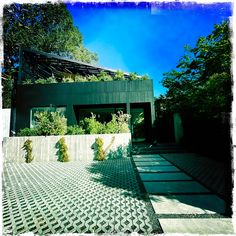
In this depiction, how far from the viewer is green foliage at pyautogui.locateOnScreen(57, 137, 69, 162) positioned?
24.8ft

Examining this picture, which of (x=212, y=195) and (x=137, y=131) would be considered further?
(x=137, y=131)

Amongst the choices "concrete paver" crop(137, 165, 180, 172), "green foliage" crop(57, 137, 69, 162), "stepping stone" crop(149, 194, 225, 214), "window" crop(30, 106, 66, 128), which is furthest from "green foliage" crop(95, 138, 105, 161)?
"window" crop(30, 106, 66, 128)

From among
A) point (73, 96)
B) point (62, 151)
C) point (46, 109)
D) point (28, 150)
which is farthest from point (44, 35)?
point (62, 151)

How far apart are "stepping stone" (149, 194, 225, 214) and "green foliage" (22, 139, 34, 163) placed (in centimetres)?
650

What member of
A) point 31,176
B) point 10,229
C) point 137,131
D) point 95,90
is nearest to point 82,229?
point 10,229

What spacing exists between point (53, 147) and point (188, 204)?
6.68 meters

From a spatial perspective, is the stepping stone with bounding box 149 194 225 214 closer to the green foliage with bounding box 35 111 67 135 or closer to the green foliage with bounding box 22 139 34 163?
the green foliage with bounding box 35 111 67 135

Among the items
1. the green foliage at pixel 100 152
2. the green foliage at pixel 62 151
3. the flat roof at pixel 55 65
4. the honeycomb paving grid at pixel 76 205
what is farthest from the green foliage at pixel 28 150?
the flat roof at pixel 55 65

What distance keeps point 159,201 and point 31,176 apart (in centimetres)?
432

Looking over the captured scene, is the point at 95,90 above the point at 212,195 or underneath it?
above

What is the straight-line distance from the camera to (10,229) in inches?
92.6

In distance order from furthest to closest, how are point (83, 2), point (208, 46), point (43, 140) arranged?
1. point (43, 140)
2. point (208, 46)
3. point (83, 2)

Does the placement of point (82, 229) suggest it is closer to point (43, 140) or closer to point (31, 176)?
point (31, 176)

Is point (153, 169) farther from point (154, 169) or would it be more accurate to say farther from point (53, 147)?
point (53, 147)
